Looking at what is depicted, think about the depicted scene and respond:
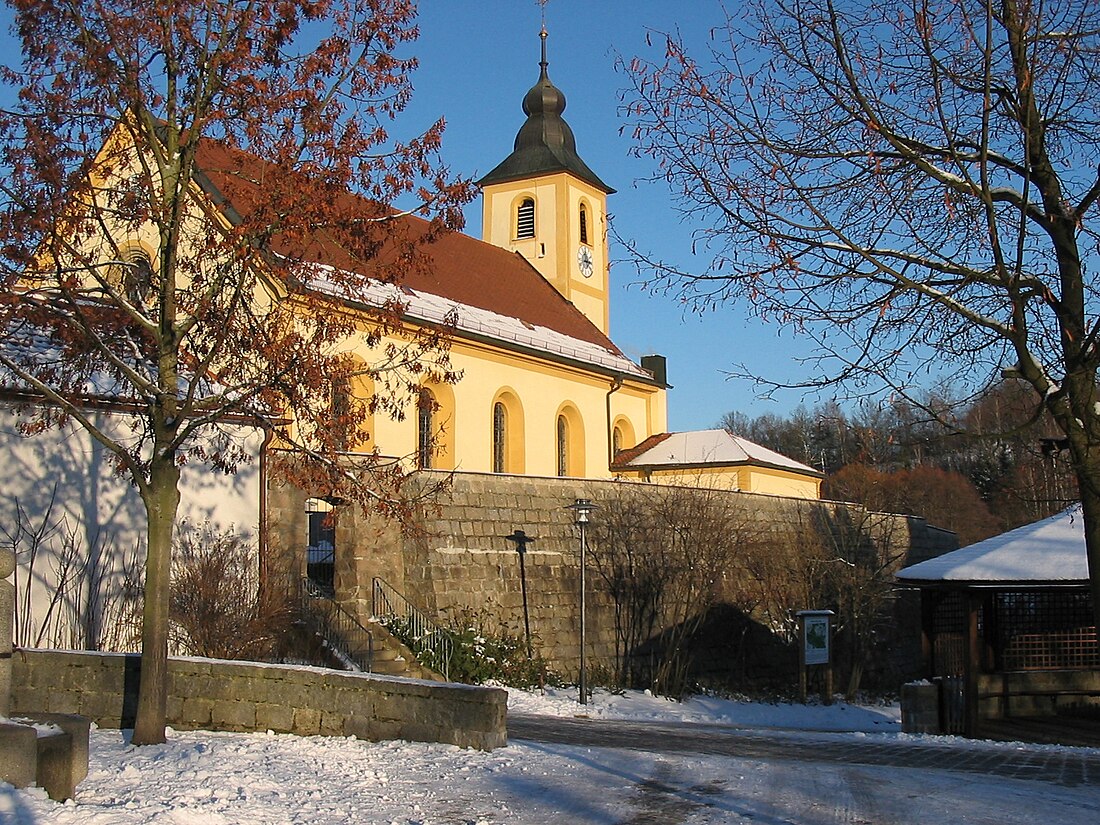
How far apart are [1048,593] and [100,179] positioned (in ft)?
40.4

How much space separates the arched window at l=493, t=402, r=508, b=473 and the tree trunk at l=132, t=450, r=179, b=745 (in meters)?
22.3

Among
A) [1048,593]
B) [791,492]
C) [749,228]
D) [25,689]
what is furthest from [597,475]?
[749,228]

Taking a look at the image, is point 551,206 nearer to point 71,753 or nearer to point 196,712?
point 196,712

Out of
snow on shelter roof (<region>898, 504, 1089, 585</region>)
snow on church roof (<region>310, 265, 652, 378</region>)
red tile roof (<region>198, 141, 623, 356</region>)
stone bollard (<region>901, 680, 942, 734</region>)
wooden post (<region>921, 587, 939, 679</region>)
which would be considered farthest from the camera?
red tile roof (<region>198, 141, 623, 356</region>)

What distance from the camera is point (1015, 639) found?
15.8m

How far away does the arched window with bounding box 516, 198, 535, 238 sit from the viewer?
4275cm

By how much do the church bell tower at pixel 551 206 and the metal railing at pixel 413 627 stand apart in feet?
75.5

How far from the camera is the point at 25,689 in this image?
436 inches

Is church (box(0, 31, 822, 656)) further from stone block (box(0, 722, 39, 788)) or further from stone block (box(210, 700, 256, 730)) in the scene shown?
stone block (box(0, 722, 39, 788))

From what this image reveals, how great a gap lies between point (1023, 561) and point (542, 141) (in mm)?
31642

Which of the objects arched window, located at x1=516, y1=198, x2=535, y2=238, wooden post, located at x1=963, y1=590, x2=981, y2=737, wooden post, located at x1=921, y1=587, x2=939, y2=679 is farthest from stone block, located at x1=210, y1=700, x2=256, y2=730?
arched window, located at x1=516, y1=198, x2=535, y2=238

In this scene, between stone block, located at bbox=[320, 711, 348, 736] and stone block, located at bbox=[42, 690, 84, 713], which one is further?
stone block, located at bbox=[42, 690, 84, 713]

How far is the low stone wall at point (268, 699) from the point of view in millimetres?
10234

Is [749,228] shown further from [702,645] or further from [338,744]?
[702,645]
